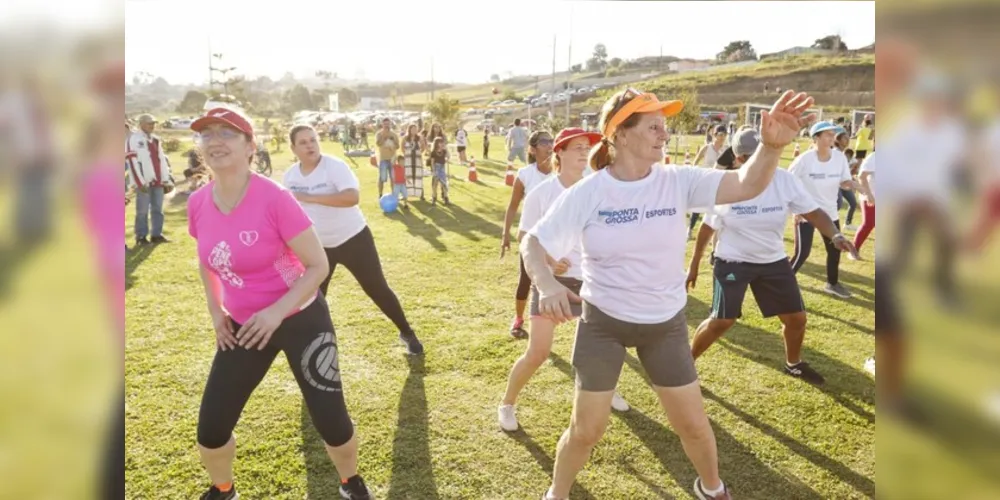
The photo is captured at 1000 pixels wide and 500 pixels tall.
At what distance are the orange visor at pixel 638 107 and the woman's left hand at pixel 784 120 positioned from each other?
0.49 m

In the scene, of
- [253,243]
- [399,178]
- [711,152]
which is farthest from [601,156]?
[399,178]

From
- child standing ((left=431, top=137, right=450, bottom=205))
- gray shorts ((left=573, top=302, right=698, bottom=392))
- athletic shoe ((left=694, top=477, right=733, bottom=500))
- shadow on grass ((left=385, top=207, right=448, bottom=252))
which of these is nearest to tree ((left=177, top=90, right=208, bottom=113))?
child standing ((left=431, top=137, right=450, bottom=205))

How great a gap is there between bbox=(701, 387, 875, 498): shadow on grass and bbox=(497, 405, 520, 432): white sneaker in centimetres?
159

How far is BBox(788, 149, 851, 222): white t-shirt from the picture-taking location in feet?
21.8

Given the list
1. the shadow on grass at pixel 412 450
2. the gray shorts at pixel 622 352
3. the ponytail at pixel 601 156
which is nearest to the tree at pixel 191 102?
the shadow on grass at pixel 412 450

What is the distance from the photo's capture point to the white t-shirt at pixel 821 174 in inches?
262

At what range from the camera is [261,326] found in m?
2.83

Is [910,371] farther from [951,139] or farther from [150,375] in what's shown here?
[150,375]

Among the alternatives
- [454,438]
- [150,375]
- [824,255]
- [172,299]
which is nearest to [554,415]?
[454,438]

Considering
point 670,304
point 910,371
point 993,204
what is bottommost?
point 670,304

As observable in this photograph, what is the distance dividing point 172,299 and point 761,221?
6.43 meters

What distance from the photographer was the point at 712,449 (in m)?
3.17

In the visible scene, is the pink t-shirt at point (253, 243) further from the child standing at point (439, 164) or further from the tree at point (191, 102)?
the tree at point (191, 102)

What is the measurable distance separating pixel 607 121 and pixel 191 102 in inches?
1422
